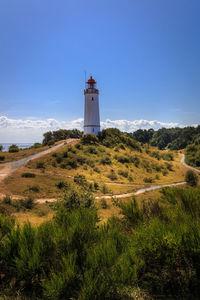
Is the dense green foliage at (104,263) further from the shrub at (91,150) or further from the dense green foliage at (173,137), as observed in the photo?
the dense green foliage at (173,137)

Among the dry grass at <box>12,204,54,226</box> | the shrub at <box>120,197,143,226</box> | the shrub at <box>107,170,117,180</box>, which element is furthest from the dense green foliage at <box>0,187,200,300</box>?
the shrub at <box>107,170,117,180</box>

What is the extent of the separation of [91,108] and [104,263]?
46.2 metres

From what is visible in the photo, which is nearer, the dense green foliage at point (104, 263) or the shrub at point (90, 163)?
the dense green foliage at point (104, 263)

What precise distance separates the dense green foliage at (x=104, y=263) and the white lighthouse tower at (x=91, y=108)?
44454 mm

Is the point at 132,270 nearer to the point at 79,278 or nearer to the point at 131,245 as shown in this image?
the point at 131,245

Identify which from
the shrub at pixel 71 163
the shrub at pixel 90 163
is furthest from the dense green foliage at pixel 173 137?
the shrub at pixel 71 163

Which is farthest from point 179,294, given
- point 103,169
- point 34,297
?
point 103,169

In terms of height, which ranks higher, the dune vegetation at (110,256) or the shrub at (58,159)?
the shrub at (58,159)

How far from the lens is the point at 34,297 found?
4922 millimetres

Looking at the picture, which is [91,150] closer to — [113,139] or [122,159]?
[122,159]

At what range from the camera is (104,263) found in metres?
4.66

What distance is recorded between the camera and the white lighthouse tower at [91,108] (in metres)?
48.5

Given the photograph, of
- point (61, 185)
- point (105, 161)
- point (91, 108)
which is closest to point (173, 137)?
point (91, 108)

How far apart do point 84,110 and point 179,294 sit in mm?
47893
